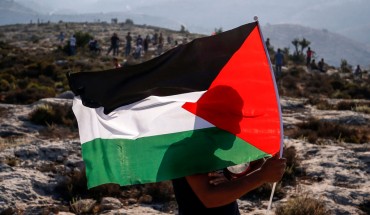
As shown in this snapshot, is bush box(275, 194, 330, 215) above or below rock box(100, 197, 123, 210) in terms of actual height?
above

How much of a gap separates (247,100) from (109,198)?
380 cm

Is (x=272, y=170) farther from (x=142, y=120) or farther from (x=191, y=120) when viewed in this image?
(x=142, y=120)

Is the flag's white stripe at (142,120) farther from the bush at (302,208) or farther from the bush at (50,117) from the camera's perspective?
the bush at (50,117)

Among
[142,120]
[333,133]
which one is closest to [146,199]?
[142,120]

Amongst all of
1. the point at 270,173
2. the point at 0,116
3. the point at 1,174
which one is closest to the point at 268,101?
the point at 270,173

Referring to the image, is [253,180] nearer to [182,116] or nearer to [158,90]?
[182,116]

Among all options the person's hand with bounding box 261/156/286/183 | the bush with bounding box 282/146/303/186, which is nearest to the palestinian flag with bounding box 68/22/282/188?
the person's hand with bounding box 261/156/286/183

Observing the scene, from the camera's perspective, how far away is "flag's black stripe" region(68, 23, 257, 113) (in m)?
3.83

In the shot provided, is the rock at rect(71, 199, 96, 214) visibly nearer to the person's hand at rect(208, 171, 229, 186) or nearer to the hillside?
the hillside

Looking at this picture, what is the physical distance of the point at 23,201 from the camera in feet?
20.9

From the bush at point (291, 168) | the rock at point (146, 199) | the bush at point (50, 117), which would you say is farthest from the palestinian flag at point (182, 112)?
the bush at point (50, 117)

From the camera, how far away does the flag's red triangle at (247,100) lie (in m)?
3.38

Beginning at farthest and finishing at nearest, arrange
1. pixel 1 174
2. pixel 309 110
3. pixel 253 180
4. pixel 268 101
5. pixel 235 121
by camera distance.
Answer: pixel 309 110
pixel 1 174
pixel 268 101
pixel 235 121
pixel 253 180

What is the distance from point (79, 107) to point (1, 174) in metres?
3.80
